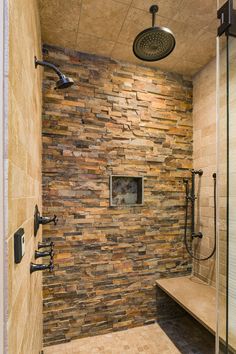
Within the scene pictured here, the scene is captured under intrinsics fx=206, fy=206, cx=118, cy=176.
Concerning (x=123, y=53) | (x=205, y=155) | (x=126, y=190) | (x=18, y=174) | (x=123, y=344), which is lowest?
(x=123, y=344)

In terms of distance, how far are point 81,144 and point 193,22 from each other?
4.65ft

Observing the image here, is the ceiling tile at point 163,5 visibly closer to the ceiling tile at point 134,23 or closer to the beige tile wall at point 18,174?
the ceiling tile at point 134,23

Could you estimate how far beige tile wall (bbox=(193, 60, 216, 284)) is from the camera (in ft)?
7.15

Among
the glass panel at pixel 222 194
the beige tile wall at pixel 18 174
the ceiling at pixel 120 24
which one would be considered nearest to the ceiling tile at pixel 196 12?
the ceiling at pixel 120 24

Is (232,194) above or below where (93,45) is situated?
below

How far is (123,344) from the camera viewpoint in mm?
1945

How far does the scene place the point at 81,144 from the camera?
204cm

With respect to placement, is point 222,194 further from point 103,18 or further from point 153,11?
point 103,18

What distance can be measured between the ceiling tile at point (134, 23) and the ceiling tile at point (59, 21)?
0.40 meters

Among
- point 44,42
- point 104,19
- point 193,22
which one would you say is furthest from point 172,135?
point 44,42

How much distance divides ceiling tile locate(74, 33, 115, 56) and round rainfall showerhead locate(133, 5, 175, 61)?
0.50 meters

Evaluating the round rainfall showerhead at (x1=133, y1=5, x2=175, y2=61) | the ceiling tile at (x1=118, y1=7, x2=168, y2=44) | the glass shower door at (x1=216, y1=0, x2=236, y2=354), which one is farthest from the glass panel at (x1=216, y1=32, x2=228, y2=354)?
the ceiling tile at (x1=118, y1=7, x2=168, y2=44)

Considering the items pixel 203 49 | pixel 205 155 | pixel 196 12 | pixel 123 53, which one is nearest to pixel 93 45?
pixel 123 53

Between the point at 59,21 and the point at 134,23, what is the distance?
0.62 meters
